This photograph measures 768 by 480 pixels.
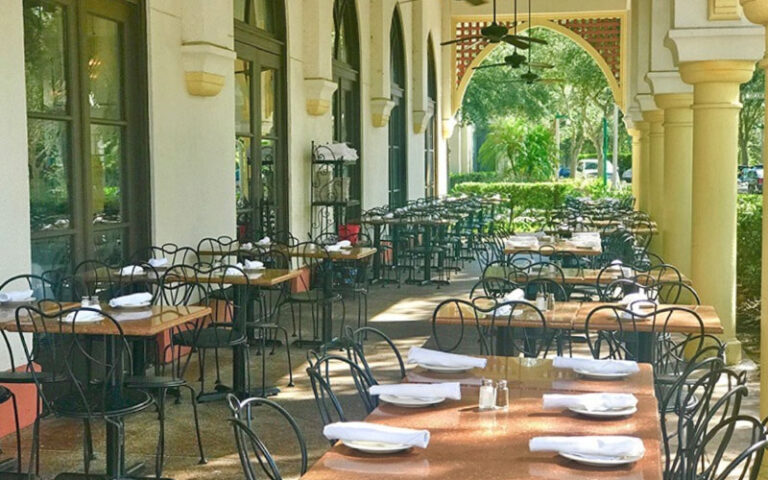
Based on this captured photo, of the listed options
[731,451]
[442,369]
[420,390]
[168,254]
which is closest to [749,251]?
[731,451]

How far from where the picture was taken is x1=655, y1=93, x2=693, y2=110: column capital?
10.0 meters

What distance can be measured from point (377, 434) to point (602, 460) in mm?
622

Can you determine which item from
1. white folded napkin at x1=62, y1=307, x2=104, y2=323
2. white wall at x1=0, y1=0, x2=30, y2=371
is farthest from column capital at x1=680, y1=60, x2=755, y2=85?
white folded napkin at x1=62, y1=307, x2=104, y2=323

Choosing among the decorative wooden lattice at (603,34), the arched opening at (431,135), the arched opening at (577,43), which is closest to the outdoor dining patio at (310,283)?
the arched opening at (431,135)

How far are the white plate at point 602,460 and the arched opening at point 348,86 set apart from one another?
10.7m

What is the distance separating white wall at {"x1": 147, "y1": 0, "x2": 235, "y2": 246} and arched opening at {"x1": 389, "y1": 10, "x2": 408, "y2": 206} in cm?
779

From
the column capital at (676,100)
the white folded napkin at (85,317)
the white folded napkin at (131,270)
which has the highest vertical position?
the column capital at (676,100)

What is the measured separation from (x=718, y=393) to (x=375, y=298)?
558 centimetres

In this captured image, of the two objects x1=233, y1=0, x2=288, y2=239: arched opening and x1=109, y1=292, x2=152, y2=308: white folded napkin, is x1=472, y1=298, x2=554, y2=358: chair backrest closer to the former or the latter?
x1=109, y1=292, x2=152, y2=308: white folded napkin

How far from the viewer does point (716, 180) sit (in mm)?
7773

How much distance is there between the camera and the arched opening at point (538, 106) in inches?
1136

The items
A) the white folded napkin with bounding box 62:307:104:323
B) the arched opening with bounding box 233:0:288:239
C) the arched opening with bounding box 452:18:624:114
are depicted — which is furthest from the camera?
the arched opening with bounding box 452:18:624:114

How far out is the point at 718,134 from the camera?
7.72 meters

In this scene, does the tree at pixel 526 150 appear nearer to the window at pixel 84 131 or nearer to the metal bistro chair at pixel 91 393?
the window at pixel 84 131
